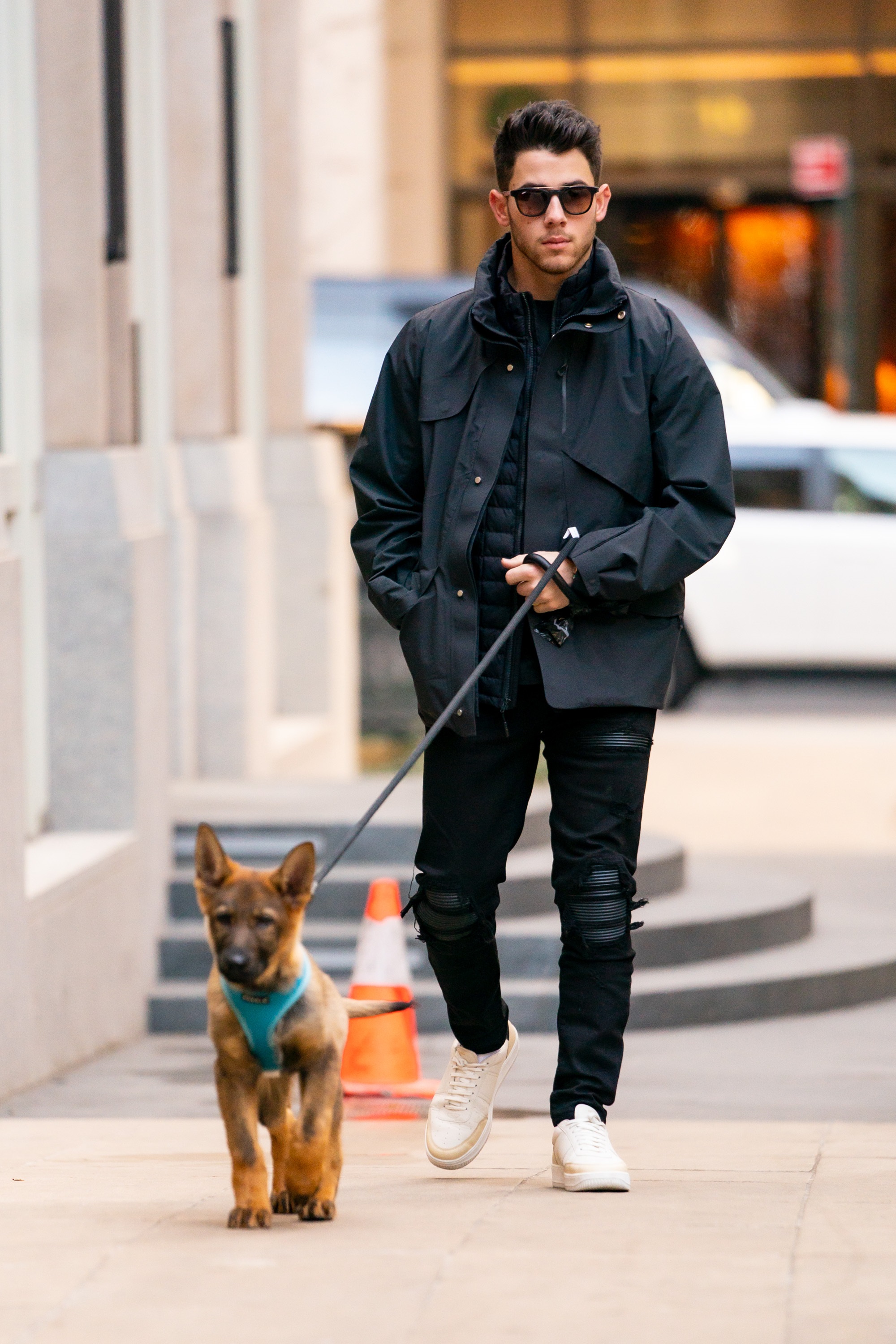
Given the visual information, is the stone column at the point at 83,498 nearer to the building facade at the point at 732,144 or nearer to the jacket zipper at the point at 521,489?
the jacket zipper at the point at 521,489

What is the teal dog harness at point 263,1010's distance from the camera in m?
4.05

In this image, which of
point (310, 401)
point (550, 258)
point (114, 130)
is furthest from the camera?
point (310, 401)

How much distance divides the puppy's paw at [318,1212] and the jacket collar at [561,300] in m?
1.67

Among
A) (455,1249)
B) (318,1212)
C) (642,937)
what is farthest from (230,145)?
(455,1249)

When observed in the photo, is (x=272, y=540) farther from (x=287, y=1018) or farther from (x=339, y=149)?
(x=339, y=149)

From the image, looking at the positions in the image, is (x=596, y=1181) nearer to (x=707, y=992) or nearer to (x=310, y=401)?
(x=707, y=992)

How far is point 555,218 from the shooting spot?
14.5 feet

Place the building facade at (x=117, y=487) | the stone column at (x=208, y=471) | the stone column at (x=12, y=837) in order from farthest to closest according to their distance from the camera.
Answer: the stone column at (x=208, y=471) → the building facade at (x=117, y=487) → the stone column at (x=12, y=837)

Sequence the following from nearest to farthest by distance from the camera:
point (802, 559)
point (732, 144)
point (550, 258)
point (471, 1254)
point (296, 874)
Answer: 1. point (471, 1254)
2. point (296, 874)
3. point (550, 258)
4. point (802, 559)
5. point (732, 144)

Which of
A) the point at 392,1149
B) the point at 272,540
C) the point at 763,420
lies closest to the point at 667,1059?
the point at 392,1149

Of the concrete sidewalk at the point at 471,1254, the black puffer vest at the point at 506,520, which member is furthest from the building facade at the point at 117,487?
the black puffer vest at the point at 506,520

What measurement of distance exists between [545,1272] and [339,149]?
58.8 ft

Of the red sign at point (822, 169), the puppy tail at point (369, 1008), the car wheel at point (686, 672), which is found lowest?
the car wheel at point (686, 672)

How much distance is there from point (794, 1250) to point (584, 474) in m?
1.53
